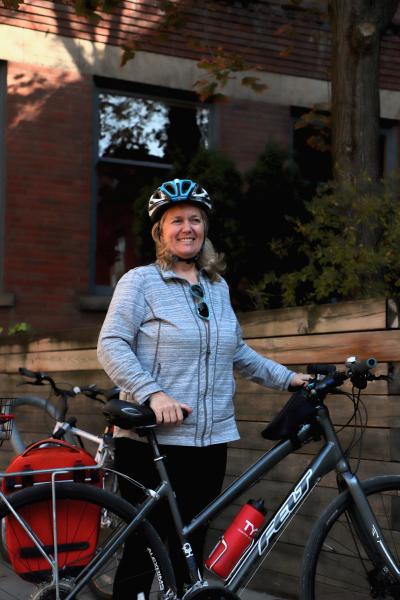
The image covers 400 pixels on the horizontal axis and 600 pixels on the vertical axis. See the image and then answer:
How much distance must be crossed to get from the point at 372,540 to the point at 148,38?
Answer: 307 inches

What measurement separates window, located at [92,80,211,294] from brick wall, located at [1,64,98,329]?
0.31 meters

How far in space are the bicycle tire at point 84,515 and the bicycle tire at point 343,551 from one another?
1.66 feet

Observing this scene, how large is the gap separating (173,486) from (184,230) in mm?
977

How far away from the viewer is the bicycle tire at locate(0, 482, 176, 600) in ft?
11.3

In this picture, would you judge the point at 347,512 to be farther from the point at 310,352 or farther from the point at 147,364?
the point at 310,352

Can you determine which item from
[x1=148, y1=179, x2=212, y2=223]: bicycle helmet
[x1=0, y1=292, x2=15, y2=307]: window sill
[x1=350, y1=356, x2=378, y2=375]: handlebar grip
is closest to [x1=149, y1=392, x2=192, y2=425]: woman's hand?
[x1=350, y1=356, x2=378, y2=375]: handlebar grip

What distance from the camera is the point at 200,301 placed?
387 centimetres

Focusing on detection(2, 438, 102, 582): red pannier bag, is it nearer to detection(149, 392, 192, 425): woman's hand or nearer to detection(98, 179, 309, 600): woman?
detection(98, 179, 309, 600): woman

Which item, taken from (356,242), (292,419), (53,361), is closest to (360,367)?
(292,419)

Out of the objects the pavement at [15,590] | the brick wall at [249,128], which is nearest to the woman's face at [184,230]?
the pavement at [15,590]

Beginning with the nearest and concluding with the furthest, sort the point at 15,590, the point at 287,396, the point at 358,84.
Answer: the point at 287,396, the point at 15,590, the point at 358,84

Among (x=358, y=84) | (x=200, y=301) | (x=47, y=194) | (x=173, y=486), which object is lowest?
(x=173, y=486)

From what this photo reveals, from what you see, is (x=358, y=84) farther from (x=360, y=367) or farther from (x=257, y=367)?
(x=360, y=367)

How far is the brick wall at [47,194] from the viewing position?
992 cm
